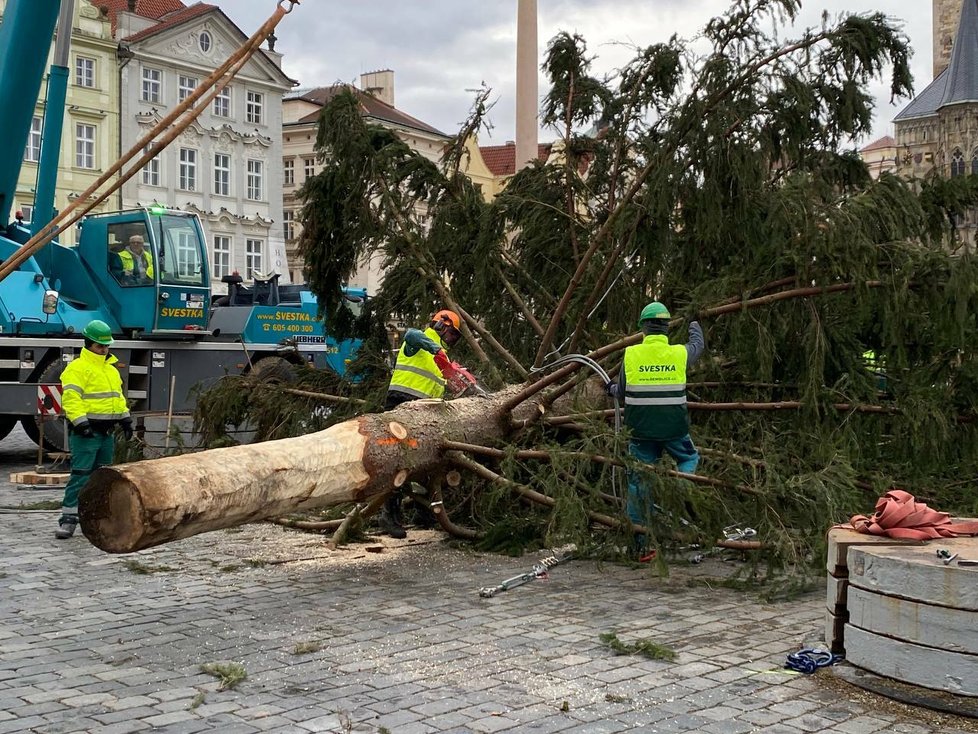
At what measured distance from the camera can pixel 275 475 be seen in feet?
20.8

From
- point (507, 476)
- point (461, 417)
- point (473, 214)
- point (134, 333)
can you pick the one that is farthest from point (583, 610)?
point (134, 333)

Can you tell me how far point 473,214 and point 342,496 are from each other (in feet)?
13.1

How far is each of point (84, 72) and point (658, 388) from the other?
126 ft

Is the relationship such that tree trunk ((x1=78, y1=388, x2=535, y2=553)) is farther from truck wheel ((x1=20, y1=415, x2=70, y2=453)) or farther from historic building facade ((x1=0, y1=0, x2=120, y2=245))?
historic building facade ((x1=0, y1=0, x2=120, y2=245))

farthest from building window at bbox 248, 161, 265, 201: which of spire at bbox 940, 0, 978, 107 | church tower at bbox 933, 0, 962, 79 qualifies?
church tower at bbox 933, 0, 962, 79

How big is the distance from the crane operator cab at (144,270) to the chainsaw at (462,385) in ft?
24.6

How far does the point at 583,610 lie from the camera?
642cm

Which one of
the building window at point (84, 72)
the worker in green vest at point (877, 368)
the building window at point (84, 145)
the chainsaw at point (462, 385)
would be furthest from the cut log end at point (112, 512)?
the building window at point (84, 72)

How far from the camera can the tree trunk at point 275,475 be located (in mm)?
5598

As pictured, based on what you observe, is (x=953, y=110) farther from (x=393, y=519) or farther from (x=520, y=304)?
(x=393, y=519)

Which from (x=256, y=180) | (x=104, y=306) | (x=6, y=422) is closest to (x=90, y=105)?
(x=256, y=180)

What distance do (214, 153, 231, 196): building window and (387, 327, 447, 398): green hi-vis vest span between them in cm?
3852

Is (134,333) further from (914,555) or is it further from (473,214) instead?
(914,555)

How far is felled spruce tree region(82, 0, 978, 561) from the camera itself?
731 centimetres
